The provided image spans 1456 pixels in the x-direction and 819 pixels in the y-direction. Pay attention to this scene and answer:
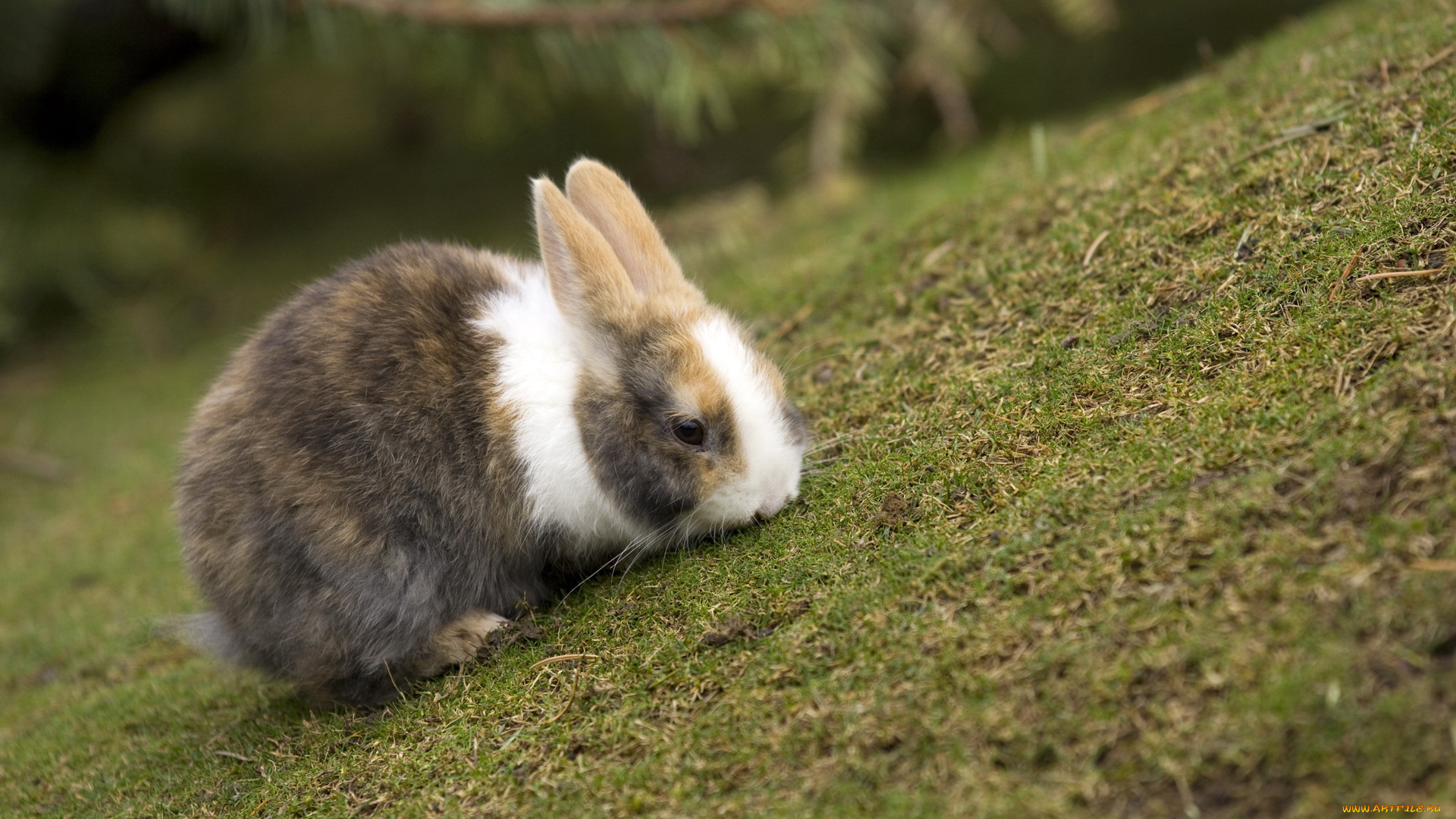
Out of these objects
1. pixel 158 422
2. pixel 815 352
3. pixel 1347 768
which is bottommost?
pixel 1347 768

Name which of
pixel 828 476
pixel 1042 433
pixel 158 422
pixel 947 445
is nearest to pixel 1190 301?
pixel 1042 433

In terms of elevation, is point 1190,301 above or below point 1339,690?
above

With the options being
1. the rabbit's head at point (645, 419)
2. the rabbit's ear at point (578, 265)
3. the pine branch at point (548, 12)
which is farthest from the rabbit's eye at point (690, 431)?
the pine branch at point (548, 12)

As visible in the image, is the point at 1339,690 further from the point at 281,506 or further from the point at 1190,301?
the point at 281,506

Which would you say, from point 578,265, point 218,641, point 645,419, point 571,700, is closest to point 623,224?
point 578,265

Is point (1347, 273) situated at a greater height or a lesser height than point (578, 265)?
lesser

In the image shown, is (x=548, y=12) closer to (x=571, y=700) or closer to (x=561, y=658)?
(x=561, y=658)

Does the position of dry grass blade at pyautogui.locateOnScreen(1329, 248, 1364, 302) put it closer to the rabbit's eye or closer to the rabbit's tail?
the rabbit's eye
